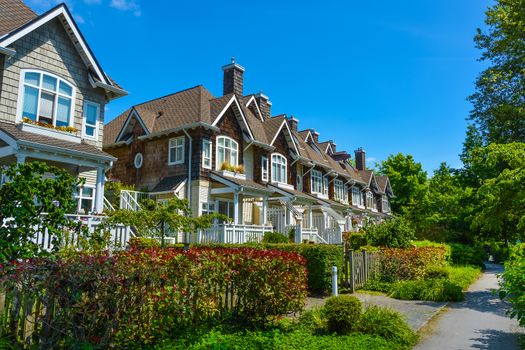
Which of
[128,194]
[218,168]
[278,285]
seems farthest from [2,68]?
[278,285]

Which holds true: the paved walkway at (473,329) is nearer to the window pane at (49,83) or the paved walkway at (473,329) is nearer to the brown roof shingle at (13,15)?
the window pane at (49,83)

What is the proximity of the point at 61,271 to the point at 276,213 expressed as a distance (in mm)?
22590

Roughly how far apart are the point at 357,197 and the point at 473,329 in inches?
1546

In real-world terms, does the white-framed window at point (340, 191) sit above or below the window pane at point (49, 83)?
below

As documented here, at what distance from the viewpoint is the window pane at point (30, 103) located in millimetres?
15828

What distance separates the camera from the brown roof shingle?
16.3 m

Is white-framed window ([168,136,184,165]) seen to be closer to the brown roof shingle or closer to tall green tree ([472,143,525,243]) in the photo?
the brown roof shingle

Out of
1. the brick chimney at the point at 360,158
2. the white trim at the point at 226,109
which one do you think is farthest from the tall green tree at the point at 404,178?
the white trim at the point at 226,109

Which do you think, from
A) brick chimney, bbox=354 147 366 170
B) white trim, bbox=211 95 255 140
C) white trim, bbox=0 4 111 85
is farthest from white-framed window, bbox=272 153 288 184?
brick chimney, bbox=354 147 366 170

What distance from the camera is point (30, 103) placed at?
1598 cm

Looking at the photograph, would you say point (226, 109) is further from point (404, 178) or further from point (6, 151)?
point (404, 178)

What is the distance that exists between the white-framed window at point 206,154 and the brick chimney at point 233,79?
721 centimetres

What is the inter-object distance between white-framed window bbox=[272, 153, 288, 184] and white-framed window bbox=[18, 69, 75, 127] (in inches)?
622

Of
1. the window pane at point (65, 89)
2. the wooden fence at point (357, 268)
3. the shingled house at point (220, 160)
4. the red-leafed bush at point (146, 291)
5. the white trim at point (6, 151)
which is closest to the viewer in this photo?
the red-leafed bush at point (146, 291)
